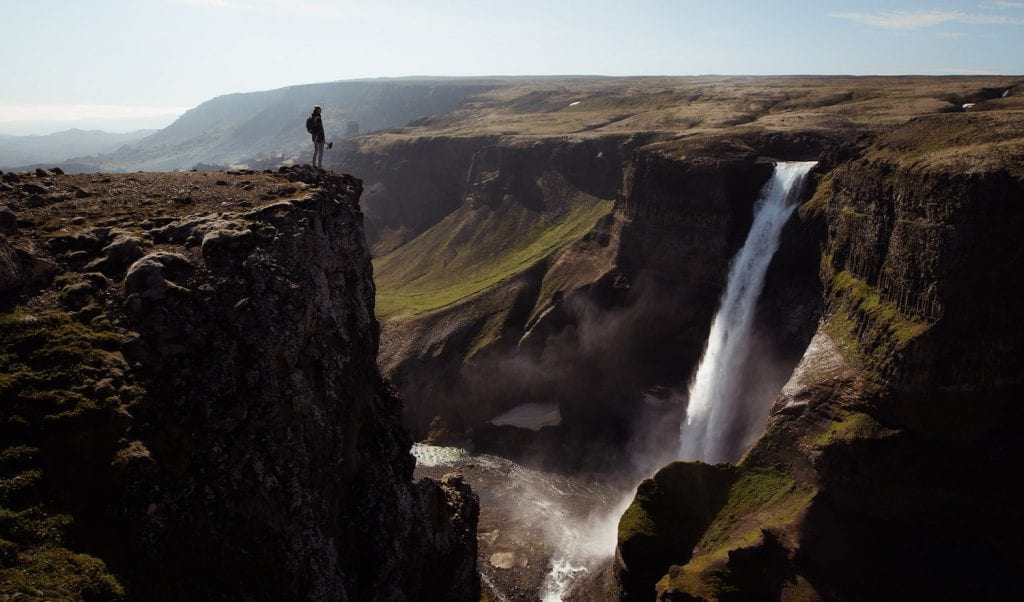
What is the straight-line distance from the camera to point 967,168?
3522 centimetres

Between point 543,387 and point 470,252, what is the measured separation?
4298 centimetres

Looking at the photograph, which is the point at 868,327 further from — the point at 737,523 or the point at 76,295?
the point at 76,295

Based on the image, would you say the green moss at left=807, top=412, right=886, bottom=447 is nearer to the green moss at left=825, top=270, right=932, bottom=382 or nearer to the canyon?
the canyon

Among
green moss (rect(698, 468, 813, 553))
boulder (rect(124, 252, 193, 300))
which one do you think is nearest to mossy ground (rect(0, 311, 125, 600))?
boulder (rect(124, 252, 193, 300))

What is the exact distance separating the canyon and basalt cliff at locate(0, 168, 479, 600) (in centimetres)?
9

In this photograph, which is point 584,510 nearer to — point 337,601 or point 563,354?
point 563,354

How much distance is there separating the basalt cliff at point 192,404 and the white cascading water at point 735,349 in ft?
100

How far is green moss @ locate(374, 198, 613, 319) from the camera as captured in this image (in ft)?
290

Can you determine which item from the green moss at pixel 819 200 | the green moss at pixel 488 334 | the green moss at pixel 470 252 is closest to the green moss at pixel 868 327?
the green moss at pixel 819 200

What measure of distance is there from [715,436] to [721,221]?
2151cm

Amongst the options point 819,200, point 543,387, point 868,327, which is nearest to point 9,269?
point 868,327

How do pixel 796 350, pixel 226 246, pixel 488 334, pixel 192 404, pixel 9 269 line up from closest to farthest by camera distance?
pixel 192 404
pixel 9 269
pixel 226 246
pixel 796 350
pixel 488 334

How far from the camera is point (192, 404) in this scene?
1728 cm

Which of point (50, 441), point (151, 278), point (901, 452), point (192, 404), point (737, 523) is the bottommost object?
point (737, 523)
